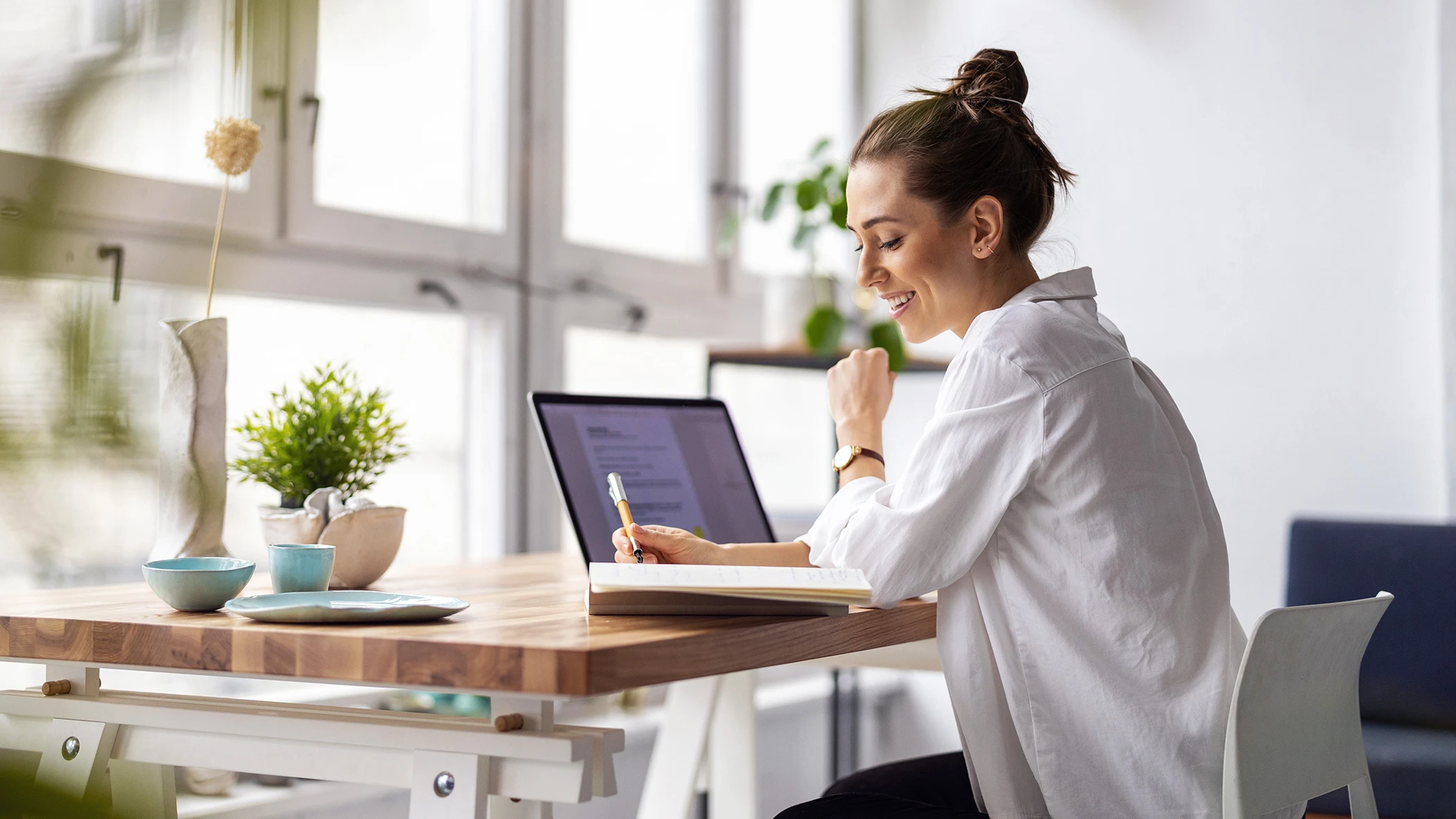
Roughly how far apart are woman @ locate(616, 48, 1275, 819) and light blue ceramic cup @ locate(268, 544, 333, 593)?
267 mm

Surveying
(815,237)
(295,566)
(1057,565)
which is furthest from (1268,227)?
(295,566)

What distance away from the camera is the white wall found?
2650 mm

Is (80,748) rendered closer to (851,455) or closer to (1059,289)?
(851,455)

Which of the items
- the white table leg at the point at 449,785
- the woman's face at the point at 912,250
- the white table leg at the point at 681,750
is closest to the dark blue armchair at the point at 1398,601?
the white table leg at the point at 681,750

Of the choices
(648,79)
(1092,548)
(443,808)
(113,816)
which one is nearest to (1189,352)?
(648,79)

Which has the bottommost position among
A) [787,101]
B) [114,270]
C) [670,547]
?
[670,547]

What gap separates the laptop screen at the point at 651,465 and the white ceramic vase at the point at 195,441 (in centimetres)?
33

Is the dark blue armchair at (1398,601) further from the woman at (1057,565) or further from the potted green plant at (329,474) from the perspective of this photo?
the potted green plant at (329,474)

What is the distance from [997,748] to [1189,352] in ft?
6.69

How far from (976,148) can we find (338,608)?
0.70m

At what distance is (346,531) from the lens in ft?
4.13

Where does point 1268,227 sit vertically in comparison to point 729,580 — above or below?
above

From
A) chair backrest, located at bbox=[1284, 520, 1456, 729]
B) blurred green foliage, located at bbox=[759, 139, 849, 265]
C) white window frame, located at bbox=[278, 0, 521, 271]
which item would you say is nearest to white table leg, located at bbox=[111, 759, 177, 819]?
white window frame, located at bbox=[278, 0, 521, 271]

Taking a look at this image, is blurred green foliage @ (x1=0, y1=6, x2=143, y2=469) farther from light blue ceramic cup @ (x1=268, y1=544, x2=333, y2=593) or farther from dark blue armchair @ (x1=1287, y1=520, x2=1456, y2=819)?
dark blue armchair @ (x1=1287, y1=520, x2=1456, y2=819)
